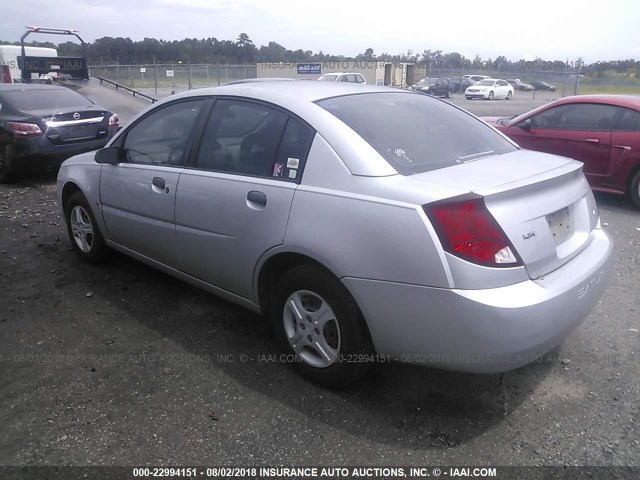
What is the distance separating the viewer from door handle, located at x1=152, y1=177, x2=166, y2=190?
3695 mm

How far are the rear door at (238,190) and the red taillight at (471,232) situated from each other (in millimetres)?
873

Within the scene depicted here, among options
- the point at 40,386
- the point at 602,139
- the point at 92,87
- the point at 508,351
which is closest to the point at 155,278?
the point at 40,386

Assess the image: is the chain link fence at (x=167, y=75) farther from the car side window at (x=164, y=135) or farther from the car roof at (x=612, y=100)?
the car side window at (x=164, y=135)

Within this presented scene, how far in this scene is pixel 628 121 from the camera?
6.69 metres

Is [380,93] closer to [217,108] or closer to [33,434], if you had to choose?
[217,108]

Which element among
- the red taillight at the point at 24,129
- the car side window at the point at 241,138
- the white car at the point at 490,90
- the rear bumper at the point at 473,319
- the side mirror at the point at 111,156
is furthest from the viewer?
the white car at the point at 490,90

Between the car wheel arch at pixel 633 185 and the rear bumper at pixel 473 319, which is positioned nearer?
the rear bumper at pixel 473 319

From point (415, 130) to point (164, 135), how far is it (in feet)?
6.09

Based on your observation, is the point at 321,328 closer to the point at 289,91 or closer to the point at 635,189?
the point at 289,91

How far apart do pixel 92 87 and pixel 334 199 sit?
675 inches

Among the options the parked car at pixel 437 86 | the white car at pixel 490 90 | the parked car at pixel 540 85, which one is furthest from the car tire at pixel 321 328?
the parked car at pixel 540 85

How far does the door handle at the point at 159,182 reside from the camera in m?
3.70

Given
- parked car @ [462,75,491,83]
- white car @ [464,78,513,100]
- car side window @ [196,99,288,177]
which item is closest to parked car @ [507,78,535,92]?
parked car @ [462,75,491,83]

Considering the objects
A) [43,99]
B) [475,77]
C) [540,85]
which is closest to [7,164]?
[43,99]
